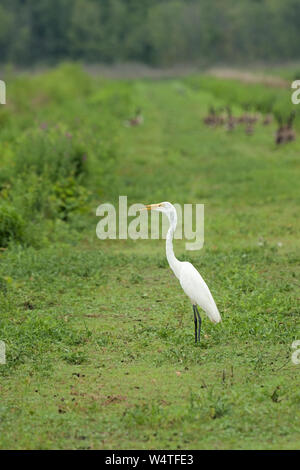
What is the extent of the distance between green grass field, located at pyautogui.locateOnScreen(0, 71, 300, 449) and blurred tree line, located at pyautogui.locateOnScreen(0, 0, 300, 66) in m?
75.5

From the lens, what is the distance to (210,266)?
338 inches

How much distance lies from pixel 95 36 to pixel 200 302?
96213mm

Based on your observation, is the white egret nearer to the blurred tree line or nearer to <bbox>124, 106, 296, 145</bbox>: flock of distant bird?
<bbox>124, 106, 296, 145</bbox>: flock of distant bird

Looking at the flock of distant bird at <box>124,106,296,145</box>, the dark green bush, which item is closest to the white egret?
the dark green bush

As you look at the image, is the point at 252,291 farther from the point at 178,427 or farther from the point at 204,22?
the point at 204,22

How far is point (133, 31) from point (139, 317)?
10041cm

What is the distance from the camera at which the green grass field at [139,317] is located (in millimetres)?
4848

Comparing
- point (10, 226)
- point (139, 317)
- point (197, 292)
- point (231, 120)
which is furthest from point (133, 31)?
point (197, 292)

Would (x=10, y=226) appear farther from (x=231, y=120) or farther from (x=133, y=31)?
(x=133, y=31)

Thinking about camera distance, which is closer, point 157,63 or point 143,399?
point 143,399

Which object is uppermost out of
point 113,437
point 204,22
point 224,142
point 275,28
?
point 204,22

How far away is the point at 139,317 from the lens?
7.11 metres

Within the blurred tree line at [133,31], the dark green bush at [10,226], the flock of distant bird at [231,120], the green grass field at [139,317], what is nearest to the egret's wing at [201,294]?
the green grass field at [139,317]

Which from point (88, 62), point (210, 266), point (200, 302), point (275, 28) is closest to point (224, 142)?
point (210, 266)
